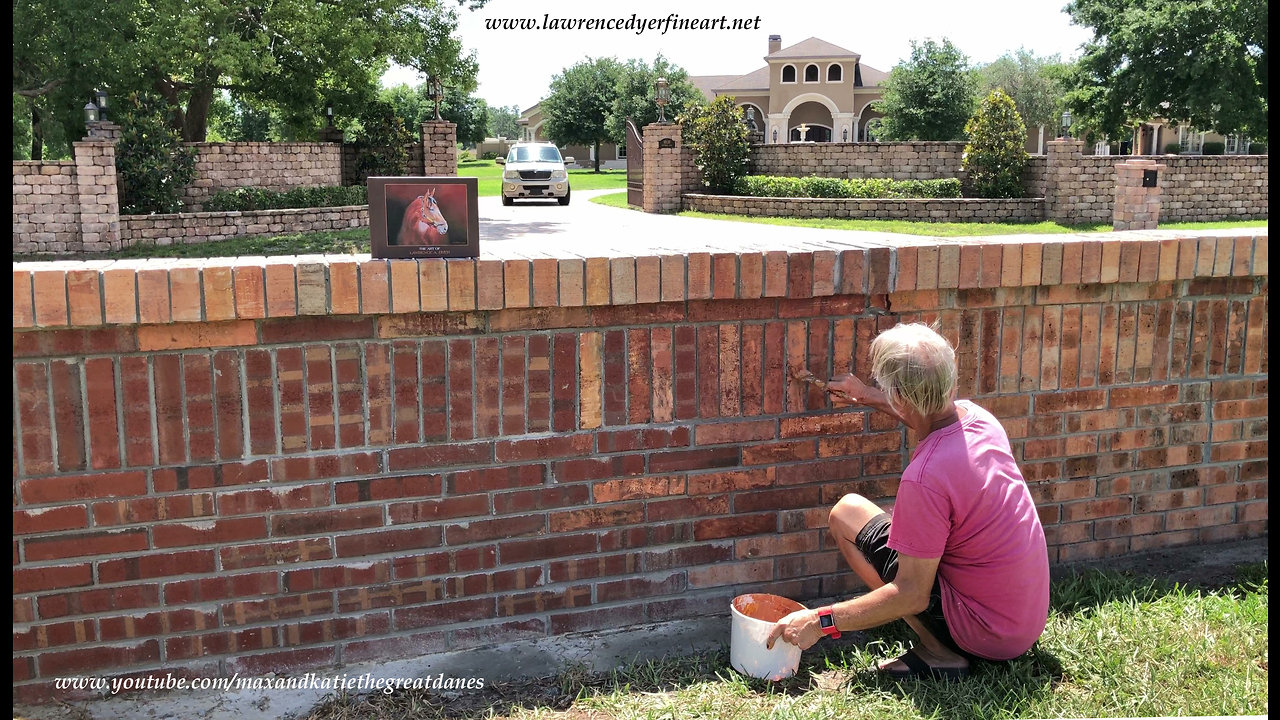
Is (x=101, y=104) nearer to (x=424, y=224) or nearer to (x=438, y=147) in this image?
(x=438, y=147)

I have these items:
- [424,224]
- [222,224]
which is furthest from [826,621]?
[222,224]

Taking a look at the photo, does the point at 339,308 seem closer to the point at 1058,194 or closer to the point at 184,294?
the point at 184,294

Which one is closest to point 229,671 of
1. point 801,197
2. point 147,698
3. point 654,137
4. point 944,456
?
point 147,698

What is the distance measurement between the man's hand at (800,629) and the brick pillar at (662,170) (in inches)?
924

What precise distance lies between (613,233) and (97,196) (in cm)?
880

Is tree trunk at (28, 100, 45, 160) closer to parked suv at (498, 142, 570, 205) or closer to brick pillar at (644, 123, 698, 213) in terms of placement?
parked suv at (498, 142, 570, 205)

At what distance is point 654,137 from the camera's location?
26000 millimetres

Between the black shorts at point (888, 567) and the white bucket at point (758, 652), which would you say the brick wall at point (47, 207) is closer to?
the white bucket at point (758, 652)

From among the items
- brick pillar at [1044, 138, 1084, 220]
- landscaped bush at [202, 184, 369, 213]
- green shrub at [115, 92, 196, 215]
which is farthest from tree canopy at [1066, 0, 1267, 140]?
green shrub at [115, 92, 196, 215]

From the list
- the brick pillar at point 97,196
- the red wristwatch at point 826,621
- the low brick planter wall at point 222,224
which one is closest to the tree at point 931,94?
the low brick planter wall at point 222,224

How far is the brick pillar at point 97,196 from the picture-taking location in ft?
57.3

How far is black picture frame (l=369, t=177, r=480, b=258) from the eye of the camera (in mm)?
3076

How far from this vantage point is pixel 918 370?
2785 millimetres

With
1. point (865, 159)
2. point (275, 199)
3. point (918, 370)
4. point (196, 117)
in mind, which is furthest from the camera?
point (865, 159)
